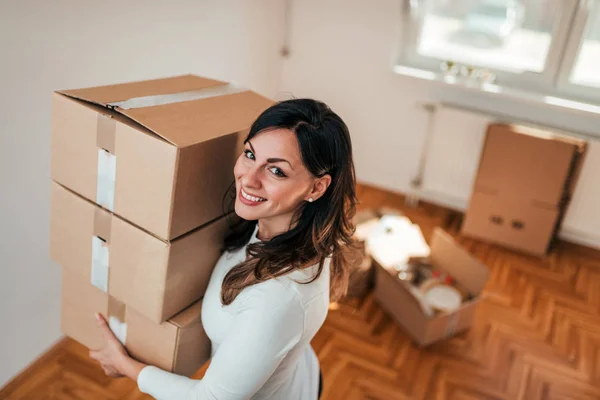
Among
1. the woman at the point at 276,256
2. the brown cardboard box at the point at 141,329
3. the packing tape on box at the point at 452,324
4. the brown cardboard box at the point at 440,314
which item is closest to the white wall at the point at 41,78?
the brown cardboard box at the point at 141,329

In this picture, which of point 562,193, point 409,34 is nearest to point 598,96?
point 562,193

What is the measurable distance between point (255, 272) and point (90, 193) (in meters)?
0.37

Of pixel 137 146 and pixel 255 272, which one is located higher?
pixel 137 146

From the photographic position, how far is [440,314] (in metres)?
2.16

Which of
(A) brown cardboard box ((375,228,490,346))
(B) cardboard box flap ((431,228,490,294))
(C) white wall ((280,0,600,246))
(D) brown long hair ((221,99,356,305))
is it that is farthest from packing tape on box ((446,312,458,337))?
(D) brown long hair ((221,99,356,305))

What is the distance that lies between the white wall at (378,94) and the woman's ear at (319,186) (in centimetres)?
230

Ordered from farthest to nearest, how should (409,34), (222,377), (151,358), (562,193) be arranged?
(409,34) → (562,193) → (151,358) → (222,377)

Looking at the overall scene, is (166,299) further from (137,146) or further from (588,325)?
(588,325)

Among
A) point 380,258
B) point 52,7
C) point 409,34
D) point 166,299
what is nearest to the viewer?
point 166,299

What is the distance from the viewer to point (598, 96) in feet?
9.23

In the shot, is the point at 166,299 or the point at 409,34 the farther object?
the point at 409,34

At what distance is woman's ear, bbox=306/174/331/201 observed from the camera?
0.96 meters

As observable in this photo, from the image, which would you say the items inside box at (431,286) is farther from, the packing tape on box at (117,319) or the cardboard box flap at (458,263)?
the packing tape on box at (117,319)

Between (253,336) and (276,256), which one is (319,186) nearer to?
(276,256)
